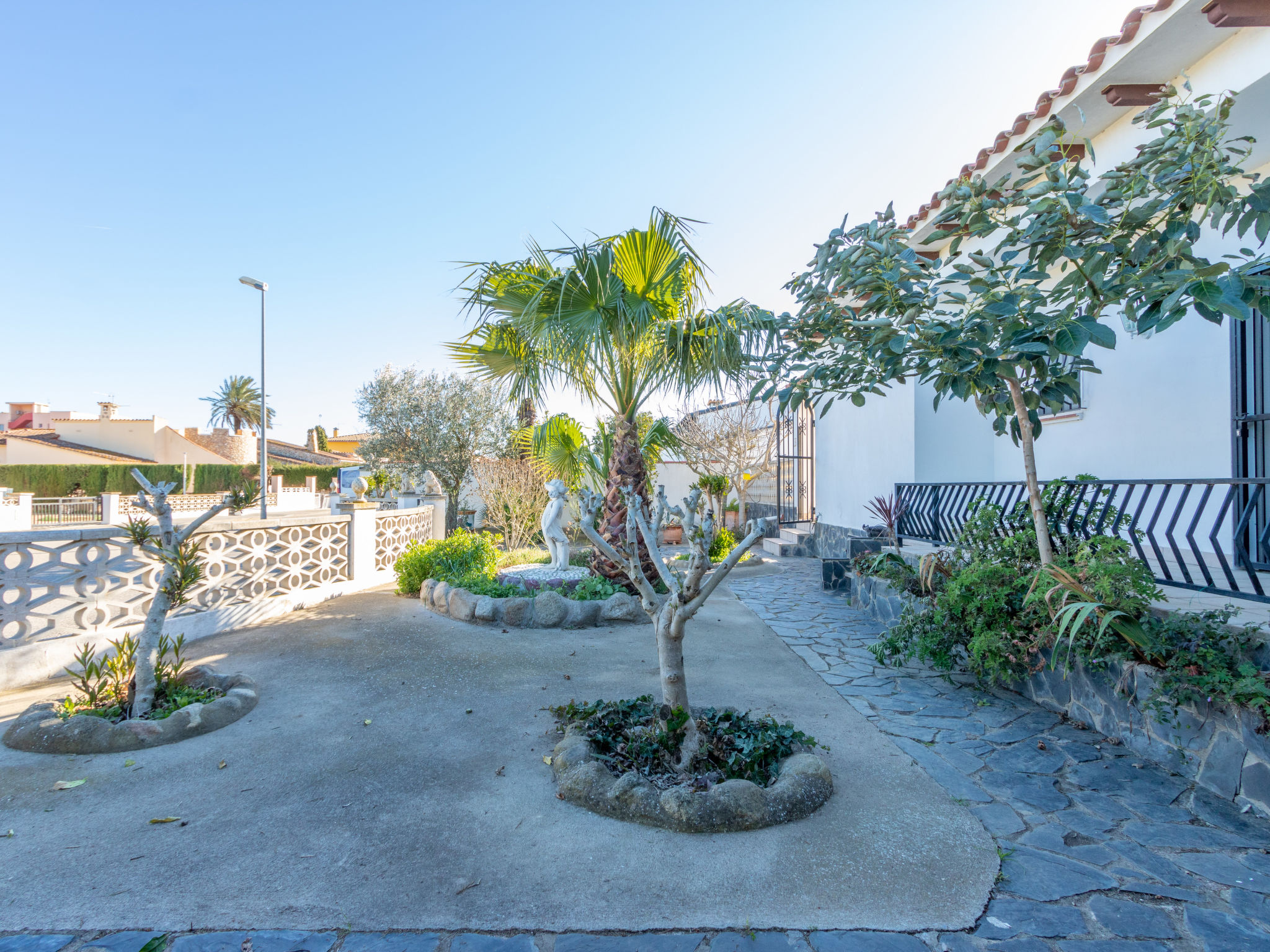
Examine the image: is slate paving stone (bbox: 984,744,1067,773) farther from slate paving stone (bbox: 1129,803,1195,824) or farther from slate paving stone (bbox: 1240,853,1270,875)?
slate paving stone (bbox: 1240,853,1270,875)

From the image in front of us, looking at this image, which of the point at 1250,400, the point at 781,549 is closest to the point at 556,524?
the point at 781,549

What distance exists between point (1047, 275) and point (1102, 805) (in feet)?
9.00

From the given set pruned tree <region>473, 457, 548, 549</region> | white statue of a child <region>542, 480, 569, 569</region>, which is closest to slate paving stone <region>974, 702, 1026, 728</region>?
white statue of a child <region>542, 480, 569, 569</region>

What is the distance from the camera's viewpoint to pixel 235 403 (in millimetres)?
45781

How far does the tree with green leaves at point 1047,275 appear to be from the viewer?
2.73 m

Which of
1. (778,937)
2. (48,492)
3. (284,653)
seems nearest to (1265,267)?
(778,937)

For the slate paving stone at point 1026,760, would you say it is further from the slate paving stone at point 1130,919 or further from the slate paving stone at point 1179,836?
the slate paving stone at point 1130,919

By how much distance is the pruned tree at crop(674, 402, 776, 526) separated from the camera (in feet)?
44.8

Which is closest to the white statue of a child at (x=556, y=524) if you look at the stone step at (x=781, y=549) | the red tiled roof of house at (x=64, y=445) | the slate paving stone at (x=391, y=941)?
the stone step at (x=781, y=549)

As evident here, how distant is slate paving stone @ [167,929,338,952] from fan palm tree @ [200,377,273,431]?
169ft

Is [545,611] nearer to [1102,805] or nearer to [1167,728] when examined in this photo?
[1102,805]

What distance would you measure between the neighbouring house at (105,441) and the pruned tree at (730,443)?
28.8 m

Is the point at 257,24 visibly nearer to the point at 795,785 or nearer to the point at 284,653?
the point at 284,653

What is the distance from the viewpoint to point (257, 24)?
6.80m
